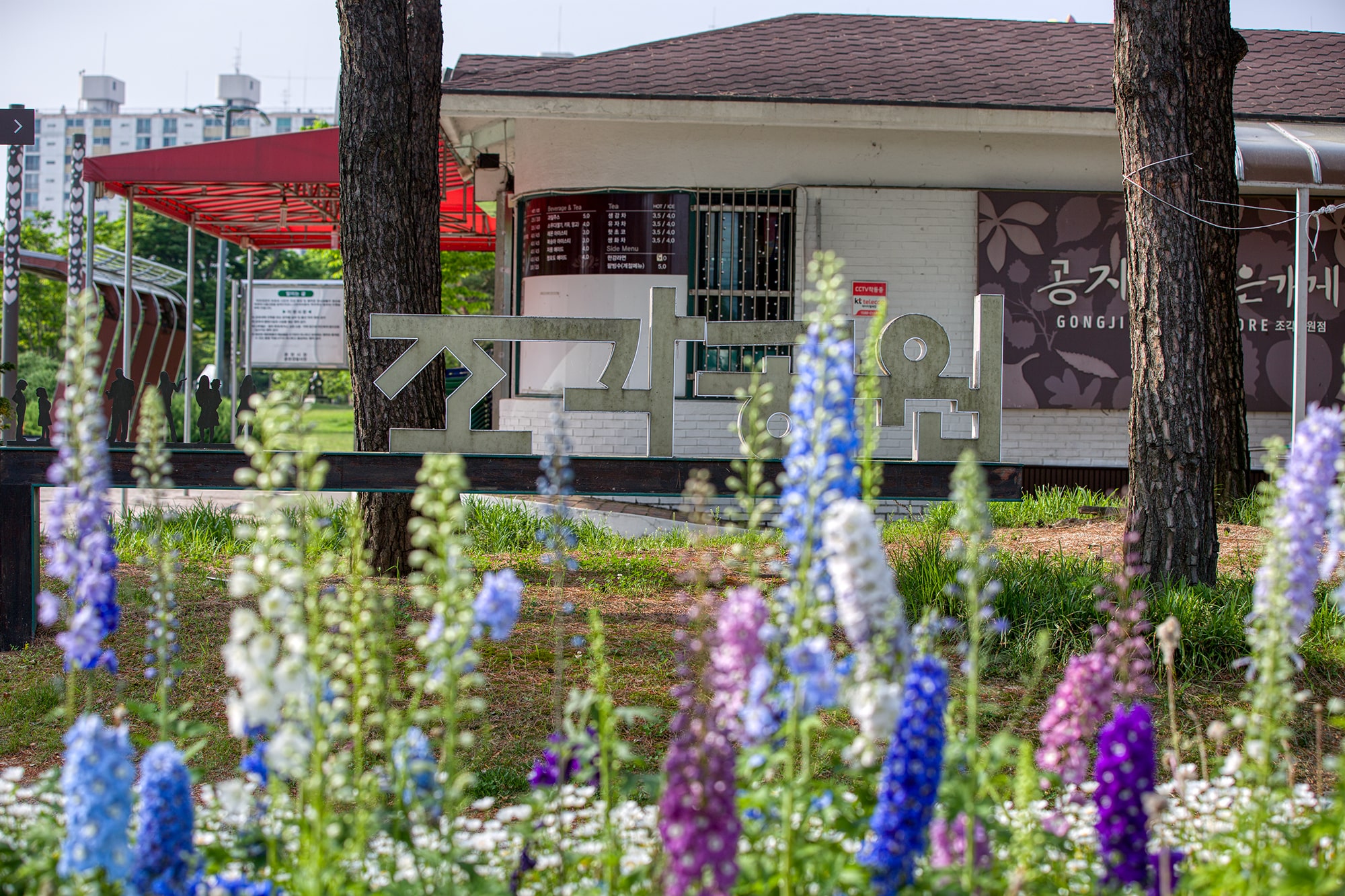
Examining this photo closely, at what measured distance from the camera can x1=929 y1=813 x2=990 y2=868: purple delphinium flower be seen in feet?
6.58

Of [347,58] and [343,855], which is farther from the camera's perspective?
[347,58]

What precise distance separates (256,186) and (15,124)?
4.34 m

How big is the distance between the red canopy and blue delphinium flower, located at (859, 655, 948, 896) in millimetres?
6892

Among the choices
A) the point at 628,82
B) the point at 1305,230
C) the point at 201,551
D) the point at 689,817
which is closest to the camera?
the point at 689,817

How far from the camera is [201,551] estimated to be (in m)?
7.34

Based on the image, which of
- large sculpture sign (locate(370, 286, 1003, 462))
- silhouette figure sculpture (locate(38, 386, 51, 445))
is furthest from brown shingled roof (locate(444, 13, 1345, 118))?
large sculpture sign (locate(370, 286, 1003, 462))

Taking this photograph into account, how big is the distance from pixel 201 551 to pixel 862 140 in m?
6.63

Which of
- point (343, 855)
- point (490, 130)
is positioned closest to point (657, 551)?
point (490, 130)

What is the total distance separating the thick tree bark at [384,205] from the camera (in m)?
6.50

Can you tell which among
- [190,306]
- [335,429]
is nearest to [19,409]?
[190,306]

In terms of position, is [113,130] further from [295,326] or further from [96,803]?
[96,803]

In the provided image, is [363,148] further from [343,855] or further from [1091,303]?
[1091,303]

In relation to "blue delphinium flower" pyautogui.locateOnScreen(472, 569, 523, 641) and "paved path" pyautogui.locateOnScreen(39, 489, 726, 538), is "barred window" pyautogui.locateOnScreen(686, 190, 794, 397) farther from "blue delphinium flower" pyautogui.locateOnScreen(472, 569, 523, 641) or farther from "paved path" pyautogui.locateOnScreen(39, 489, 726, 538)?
"blue delphinium flower" pyautogui.locateOnScreen(472, 569, 523, 641)

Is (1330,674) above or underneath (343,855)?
underneath
